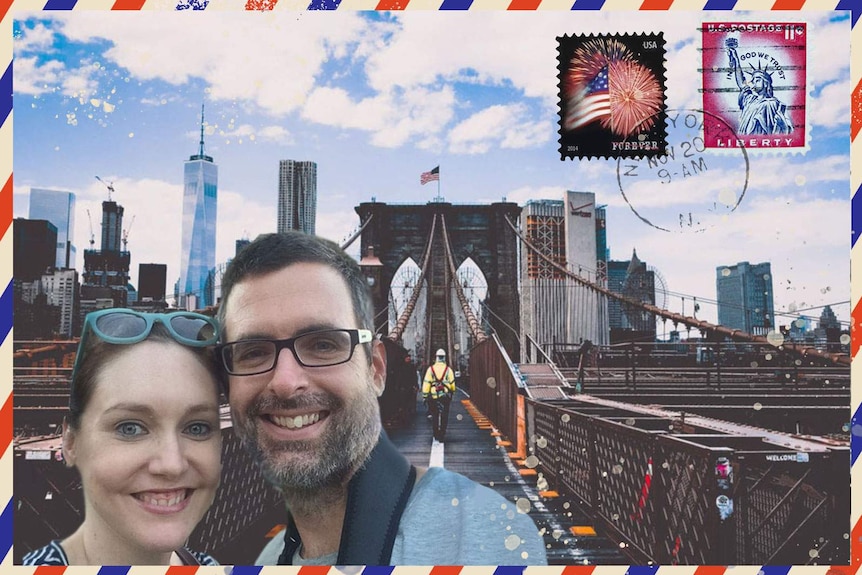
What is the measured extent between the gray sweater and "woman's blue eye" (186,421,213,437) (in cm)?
62

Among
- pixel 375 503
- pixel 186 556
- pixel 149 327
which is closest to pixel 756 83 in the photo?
pixel 375 503

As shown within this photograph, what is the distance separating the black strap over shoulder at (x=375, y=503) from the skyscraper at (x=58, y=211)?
2074 millimetres

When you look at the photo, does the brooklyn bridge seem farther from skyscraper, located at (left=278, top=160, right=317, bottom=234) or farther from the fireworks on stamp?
the fireworks on stamp

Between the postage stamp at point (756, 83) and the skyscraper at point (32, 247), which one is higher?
the postage stamp at point (756, 83)

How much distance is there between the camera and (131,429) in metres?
2.35

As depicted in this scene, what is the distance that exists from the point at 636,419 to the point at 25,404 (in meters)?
3.21

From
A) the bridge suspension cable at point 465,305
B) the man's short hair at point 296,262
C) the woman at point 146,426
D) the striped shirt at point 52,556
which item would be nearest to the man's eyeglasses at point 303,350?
the man's short hair at point 296,262

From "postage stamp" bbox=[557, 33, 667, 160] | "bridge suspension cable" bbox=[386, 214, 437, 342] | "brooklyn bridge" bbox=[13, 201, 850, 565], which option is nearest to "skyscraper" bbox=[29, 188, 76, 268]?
"brooklyn bridge" bbox=[13, 201, 850, 565]

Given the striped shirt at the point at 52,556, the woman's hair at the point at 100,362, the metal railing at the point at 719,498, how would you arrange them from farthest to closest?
the metal railing at the point at 719,498
the striped shirt at the point at 52,556
the woman's hair at the point at 100,362

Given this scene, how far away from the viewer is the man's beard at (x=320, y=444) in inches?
86.6

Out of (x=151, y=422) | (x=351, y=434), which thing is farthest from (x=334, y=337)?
(x=151, y=422)

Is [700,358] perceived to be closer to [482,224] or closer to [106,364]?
[482,224]

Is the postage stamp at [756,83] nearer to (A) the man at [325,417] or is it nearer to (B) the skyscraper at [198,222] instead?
(A) the man at [325,417]

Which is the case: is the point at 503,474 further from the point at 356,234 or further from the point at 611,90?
the point at 611,90
